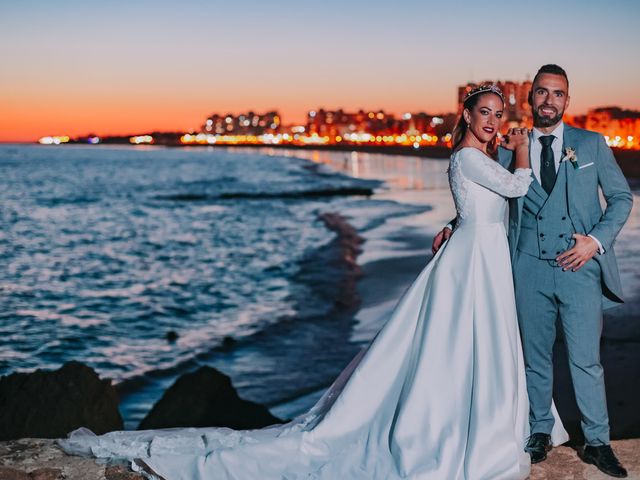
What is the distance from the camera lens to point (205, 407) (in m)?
6.82

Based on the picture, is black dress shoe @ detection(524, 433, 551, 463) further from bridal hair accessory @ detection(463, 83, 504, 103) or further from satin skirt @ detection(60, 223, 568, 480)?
bridal hair accessory @ detection(463, 83, 504, 103)

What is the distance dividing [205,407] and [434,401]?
340 centimetres

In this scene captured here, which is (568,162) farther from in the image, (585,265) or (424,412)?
(424,412)

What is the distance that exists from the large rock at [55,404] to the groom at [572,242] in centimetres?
398

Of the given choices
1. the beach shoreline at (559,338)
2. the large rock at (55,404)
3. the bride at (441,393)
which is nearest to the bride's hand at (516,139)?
the bride at (441,393)

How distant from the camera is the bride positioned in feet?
12.6

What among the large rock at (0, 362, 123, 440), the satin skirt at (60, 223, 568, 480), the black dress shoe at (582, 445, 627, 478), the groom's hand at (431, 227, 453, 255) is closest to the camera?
the satin skirt at (60, 223, 568, 480)

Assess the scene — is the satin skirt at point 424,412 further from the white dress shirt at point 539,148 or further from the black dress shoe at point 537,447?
the white dress shirt at point 539,148

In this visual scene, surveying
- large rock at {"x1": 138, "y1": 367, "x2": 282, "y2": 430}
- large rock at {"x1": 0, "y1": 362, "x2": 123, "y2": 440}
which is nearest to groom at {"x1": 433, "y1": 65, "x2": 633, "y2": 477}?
large rock at {"x1": 138, "y1": 367, "x2": 282, "y2": 430}

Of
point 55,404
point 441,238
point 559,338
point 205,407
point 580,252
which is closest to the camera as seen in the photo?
point 580,252

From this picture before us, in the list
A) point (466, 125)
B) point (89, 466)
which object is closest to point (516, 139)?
point (466, 125)

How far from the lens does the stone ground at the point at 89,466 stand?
13.1 ft

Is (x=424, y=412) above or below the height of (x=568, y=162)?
below

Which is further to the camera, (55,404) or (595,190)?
(55,404)
